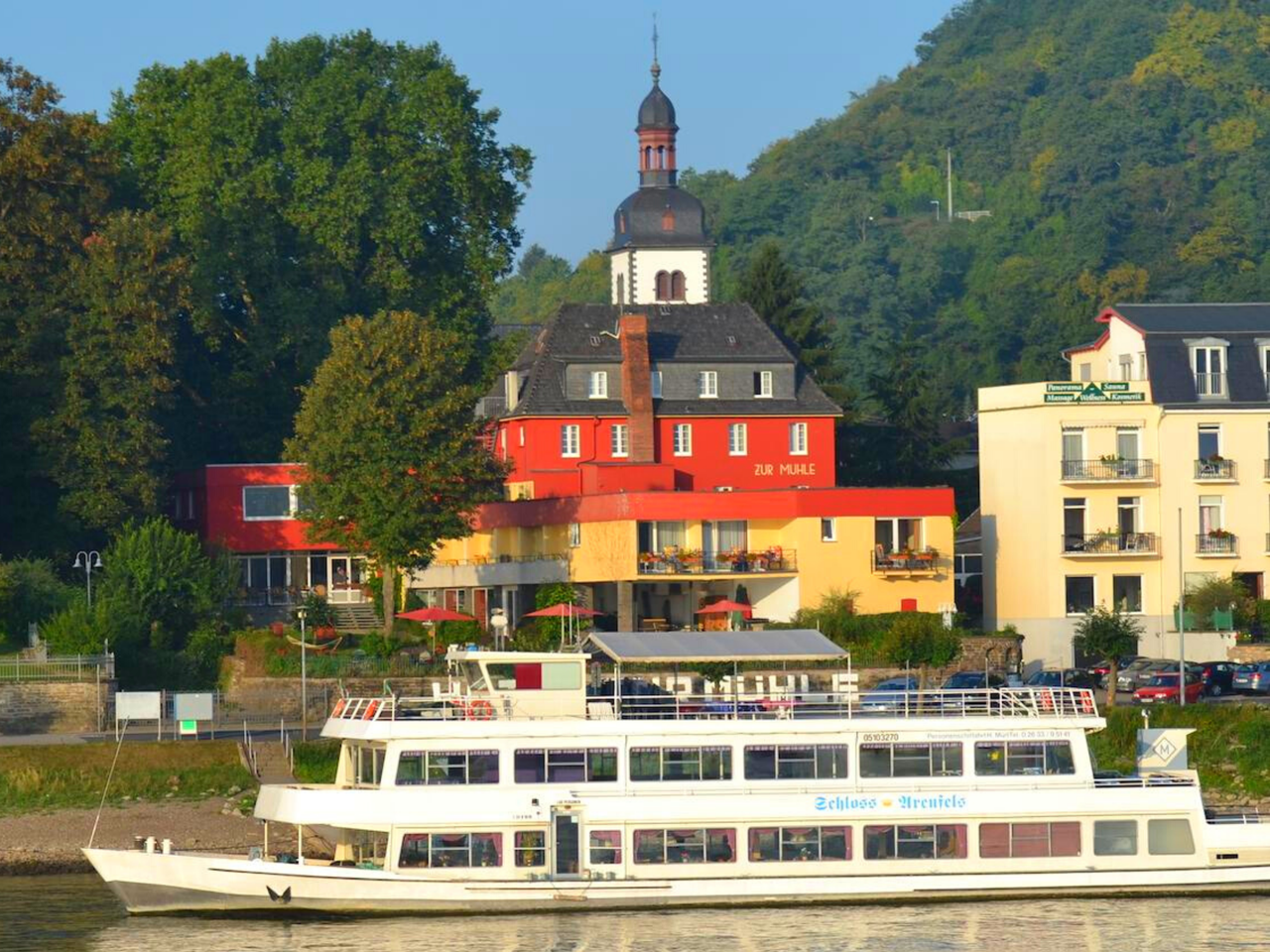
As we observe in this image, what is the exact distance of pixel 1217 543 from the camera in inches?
3221

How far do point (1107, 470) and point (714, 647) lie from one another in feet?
103

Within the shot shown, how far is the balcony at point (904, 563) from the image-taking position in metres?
80.2

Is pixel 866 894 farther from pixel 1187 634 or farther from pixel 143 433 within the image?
pixel 143 433

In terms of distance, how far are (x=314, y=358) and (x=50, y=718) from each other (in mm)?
36179

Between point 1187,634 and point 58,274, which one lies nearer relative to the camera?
point 1187,634

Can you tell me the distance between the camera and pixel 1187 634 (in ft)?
259

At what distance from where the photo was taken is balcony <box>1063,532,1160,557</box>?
8131 cm

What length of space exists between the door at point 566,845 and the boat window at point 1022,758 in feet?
25.0

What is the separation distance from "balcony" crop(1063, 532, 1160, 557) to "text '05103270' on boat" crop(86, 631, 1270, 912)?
108 ft

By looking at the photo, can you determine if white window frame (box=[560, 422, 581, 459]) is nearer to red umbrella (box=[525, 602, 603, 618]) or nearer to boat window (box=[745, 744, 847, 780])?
red umbrella (box=[525, 602, 603, 618])

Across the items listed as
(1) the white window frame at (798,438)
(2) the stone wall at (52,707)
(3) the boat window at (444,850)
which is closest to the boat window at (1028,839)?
(3) the boat window at (444,850)

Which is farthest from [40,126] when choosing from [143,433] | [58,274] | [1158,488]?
[1158,488]

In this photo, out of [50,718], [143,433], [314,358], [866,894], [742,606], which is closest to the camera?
[866,894]

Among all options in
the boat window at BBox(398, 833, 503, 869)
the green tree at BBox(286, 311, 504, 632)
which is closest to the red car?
the green tree at BBox(286, 311, 504, 632)
